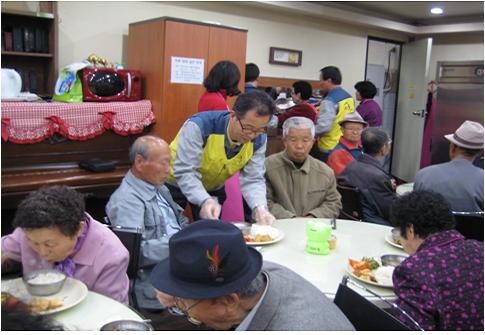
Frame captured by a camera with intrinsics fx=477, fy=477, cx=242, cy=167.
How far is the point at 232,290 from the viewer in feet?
3.41

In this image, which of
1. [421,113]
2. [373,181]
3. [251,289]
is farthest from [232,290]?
[421,113]

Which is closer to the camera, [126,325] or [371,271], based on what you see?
→ [126,325]

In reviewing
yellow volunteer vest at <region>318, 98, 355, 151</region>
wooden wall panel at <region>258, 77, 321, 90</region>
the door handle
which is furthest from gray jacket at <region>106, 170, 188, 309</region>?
the door handle

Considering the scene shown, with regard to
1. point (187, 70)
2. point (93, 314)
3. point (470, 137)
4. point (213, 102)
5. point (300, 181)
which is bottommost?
point (93, 314)

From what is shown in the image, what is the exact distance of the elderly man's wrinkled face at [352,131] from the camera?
359cm

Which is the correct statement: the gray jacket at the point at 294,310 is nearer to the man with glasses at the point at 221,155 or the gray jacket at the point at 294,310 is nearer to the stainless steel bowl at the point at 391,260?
the stainless steel bowl at the point at 391,260

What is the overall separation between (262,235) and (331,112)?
105 inches

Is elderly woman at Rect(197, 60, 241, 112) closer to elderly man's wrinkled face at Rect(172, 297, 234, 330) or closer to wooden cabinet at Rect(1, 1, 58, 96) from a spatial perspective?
wooden cabinet at Rect(1, 1, 58, 96)

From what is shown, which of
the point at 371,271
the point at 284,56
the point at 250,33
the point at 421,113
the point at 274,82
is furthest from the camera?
the point at 421,113

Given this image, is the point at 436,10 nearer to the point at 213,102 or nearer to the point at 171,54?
the point at 171,54

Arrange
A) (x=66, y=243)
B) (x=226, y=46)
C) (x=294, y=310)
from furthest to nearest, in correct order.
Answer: (x=226, y=46) < (x=66, y=243) < (x=294, y=310)

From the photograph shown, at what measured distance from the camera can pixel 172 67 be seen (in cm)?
392

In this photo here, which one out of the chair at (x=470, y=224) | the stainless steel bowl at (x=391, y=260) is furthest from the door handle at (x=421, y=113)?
the stainless steel bowl at (x=391, y=260)

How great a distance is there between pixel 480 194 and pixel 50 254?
2.19 metres
